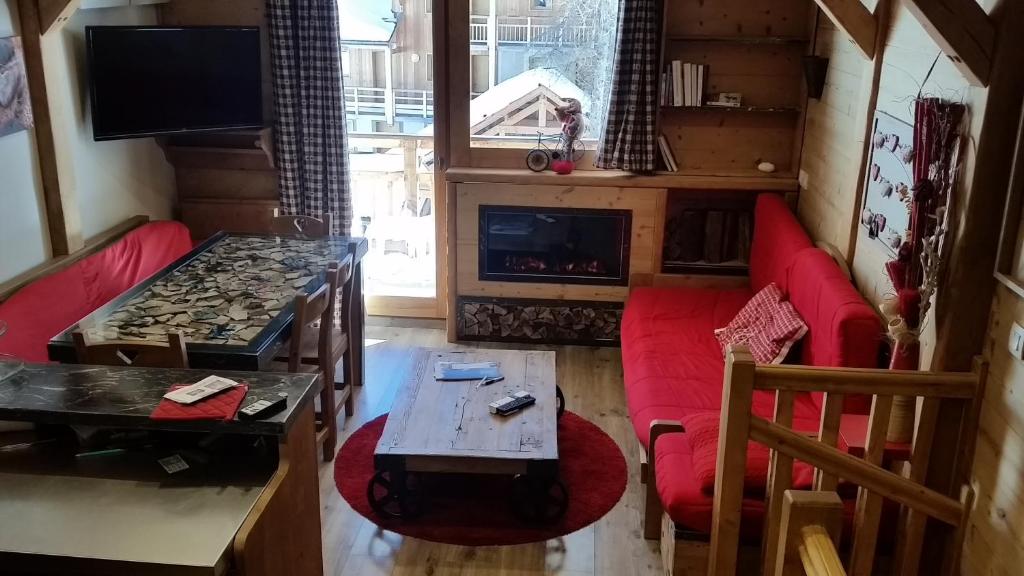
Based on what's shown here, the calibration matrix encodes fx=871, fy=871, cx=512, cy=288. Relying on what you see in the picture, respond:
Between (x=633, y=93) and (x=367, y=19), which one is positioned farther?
(x=367, y=19)

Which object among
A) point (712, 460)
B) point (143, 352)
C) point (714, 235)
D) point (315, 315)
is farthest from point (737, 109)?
point (143, 352)

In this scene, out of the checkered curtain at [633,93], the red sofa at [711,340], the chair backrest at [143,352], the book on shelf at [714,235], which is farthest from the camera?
the book on shelf at [714,235]

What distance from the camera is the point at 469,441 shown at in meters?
3.34

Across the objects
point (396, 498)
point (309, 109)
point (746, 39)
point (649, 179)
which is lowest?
point (396, 498)

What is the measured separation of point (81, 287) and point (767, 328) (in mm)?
3140

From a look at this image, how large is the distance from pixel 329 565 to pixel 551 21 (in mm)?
3235

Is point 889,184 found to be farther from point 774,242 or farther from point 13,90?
point 13,90

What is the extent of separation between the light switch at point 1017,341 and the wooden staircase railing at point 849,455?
0.18 metres

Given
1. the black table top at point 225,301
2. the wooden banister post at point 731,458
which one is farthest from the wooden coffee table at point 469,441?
the wooden banister post at point 731,458

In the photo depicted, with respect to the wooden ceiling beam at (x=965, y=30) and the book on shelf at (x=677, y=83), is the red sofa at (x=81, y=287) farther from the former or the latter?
the wooden ceiling beam at (x=965, y=30)

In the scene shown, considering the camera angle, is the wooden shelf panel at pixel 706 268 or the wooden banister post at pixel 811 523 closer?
the wooden banister post at pixel 811 523

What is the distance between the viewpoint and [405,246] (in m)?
5.58

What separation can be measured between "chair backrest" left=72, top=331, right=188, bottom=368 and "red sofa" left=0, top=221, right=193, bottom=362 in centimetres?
85

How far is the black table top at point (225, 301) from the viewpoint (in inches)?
121
